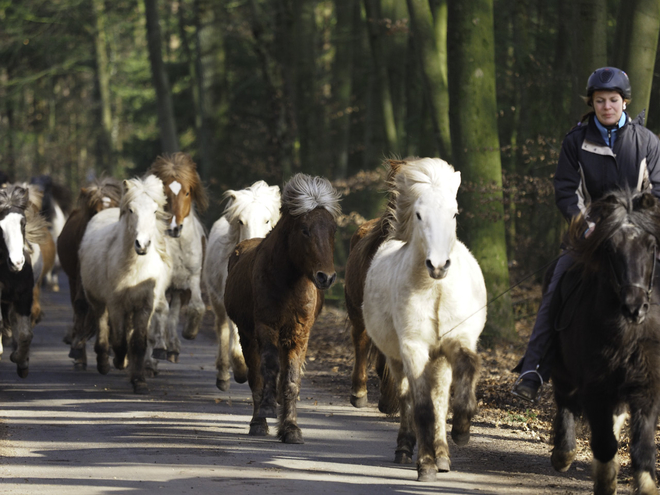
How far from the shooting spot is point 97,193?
45.8ft

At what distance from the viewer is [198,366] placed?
13.5 m

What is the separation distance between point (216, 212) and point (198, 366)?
13785 mm

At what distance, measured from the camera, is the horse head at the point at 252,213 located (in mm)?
10875

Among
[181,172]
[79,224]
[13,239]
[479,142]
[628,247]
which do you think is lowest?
[13,239]

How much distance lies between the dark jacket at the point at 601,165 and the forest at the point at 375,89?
10.5 feet

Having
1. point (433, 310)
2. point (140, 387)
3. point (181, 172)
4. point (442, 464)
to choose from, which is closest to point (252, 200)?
point (181, 172)

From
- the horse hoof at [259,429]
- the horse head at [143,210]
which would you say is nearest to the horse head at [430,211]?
the horse hoof at [259,429]

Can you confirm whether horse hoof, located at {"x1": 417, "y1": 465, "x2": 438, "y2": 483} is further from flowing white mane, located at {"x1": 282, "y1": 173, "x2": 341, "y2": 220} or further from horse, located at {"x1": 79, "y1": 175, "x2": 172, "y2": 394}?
horse, located at {"x1": 79, "y1": 175, "x2": 172, "y2": 394}

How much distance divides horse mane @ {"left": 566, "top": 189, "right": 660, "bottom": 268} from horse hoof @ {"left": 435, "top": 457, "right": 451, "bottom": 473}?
6.20 feet

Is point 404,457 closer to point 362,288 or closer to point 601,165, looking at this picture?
point 362,288

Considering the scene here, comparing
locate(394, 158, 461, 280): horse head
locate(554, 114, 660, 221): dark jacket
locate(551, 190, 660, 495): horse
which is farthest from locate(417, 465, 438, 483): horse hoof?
locate(554, 114, 660, 221): dark jacket

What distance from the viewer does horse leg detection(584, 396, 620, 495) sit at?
5.78 metres

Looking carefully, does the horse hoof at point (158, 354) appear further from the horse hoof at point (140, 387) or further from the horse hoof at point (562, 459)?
the horse hoof at point (562, 459)

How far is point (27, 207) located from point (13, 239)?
113 centimetres
